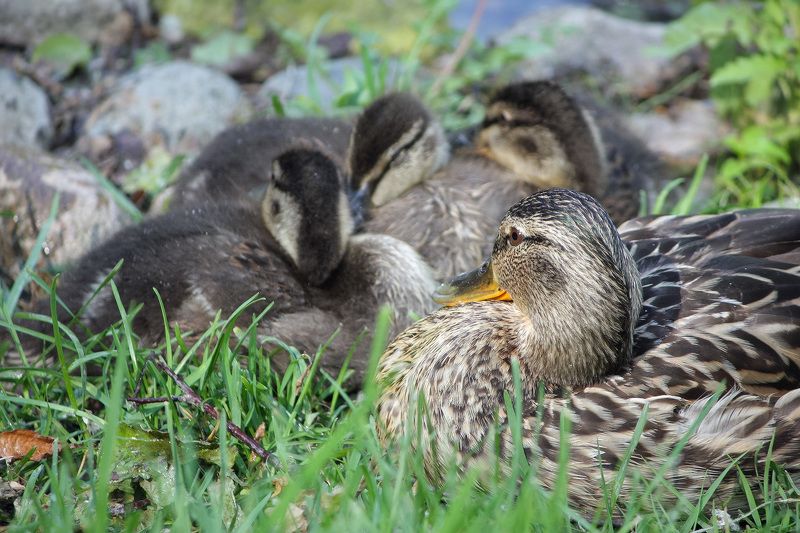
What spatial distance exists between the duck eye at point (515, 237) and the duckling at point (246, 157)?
59.6 inches

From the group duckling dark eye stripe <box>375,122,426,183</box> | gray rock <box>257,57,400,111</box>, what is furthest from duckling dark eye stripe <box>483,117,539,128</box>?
gray rock <box>257,57,400,111</box>

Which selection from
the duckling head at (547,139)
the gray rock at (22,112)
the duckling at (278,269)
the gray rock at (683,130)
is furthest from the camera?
the gray rock at (683,130)

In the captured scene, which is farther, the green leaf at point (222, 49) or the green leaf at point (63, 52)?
the green leaf at point (222, 49)

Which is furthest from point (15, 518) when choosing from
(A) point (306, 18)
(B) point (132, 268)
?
(A) point (306, 18)

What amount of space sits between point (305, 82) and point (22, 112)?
1545mm

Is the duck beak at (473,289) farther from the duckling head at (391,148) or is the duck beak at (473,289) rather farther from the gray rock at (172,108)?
the gray rock at (172,108)

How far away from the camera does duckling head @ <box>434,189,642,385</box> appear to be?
92.6 inches

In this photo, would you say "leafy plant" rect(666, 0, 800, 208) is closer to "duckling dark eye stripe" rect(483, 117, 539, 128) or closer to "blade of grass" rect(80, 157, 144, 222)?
"duckling dark eye stripe" rect(483, 117, 539, 128)

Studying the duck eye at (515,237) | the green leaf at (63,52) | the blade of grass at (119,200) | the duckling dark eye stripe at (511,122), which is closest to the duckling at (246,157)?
the blade of grass at (119,200)

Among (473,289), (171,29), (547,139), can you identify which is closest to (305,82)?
(171,29)

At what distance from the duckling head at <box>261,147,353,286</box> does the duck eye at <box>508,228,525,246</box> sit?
993 millimetres

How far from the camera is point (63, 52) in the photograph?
572 centimetres

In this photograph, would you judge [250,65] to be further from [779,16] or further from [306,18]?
[779,16]

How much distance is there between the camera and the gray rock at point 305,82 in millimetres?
5251
